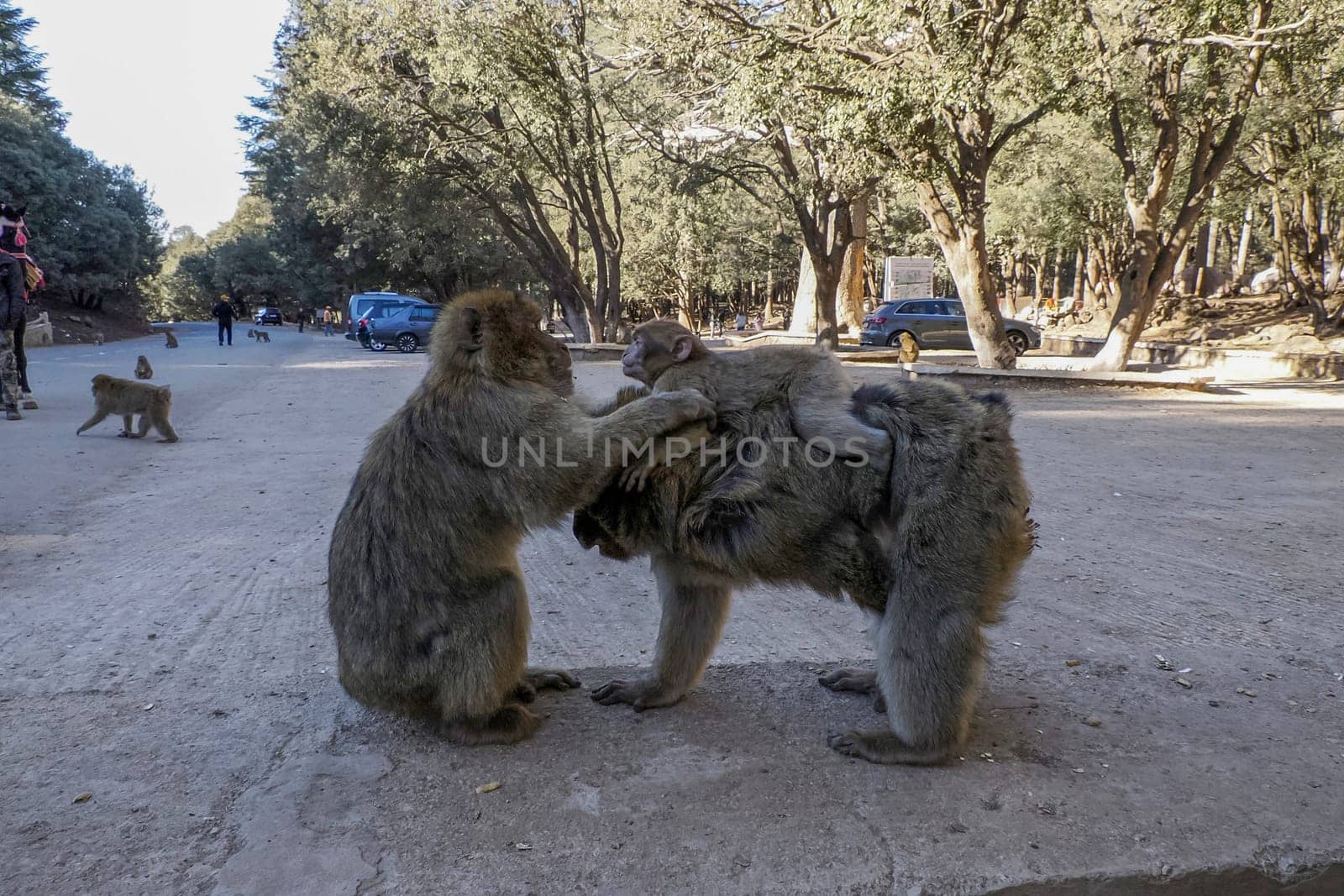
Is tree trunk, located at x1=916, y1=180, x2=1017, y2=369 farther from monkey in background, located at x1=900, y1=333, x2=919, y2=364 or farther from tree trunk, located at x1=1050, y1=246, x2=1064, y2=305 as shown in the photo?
tree trunk, located at x1=1050, y1=246, x2=1064, y2=305

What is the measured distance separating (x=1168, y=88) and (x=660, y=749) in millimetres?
18417

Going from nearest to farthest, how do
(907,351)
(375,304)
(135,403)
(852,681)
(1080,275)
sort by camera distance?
(852,681), (135,403), (907,351), (375,304), (1080,275)

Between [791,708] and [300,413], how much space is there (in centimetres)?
1166

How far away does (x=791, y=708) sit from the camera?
346 cm

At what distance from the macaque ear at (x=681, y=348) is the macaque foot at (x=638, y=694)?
3.85 ft

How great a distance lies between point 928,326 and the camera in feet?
95.0

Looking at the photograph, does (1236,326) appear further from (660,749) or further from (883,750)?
(660,749)

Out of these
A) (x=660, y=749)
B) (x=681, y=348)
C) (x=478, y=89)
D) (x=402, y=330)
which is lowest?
(x=660, y=749)

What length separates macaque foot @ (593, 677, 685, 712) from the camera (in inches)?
134

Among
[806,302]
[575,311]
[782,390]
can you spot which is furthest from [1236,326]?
[782,390]

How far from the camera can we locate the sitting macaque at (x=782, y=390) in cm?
288

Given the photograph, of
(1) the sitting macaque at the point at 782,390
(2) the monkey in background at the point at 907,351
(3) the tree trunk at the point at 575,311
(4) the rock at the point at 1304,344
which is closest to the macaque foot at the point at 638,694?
(1) the sitting macaque at the point at 782,390

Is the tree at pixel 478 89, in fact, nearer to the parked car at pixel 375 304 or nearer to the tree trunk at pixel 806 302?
the parked car at pixel 375 304

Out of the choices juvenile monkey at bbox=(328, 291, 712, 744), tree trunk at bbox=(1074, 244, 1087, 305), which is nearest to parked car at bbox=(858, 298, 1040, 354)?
tree trunk at bbox=(1074, 244, 1087, 305)
